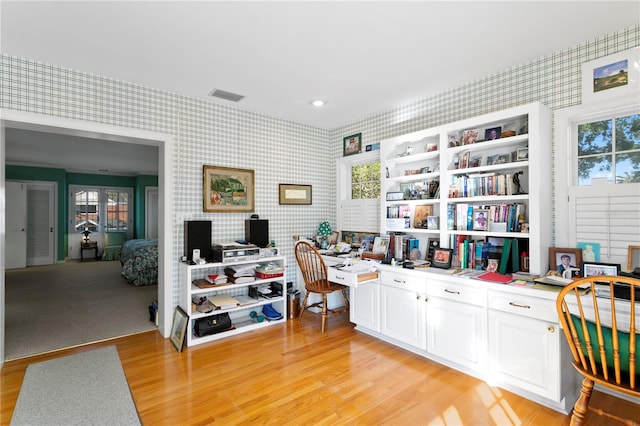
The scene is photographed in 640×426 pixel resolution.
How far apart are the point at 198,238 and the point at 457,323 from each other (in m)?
2.58

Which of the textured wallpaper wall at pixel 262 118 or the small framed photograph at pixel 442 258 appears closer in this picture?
the textured wallpaper wall at pixel 262 118

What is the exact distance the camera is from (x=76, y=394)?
7.13ft

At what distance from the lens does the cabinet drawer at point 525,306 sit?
201 centimetres

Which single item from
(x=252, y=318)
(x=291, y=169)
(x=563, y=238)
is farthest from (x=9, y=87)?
(x=563, y=238)

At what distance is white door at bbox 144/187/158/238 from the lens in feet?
29.2

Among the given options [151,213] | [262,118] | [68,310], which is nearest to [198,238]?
[262,118]

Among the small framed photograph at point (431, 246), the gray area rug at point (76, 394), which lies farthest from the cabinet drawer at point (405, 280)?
the gray area rug at point (76, 394)

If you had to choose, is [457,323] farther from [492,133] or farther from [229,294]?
[229,294]

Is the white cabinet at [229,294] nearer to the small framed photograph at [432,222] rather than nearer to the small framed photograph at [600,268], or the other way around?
the small framed photograph at [432,222]

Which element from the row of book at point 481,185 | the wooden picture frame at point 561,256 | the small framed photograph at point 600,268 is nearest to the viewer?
the small framed photograph at point 600,268

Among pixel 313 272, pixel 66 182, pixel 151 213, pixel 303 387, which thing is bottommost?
pixel 303 387

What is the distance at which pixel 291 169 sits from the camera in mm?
4273

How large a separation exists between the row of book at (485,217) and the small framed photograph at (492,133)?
0.59m

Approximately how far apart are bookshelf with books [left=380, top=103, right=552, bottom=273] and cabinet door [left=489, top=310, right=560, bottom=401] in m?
0.50
